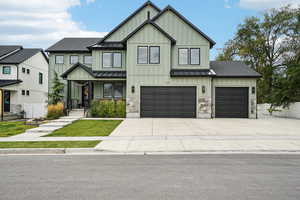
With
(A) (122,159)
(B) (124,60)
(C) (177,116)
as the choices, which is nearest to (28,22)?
(B) (124,60)

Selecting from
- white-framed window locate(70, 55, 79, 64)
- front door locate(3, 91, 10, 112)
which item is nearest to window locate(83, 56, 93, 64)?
white-framed window locate(70, 55, 79, 64)

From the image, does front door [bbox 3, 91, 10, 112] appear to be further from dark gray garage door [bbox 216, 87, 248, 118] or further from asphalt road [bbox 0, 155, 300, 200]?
dark gray garage door [bbox 216, 87, 248, 118]

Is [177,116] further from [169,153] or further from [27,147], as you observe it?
[27,147]

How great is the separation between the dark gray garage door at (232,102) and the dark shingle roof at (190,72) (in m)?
1.70

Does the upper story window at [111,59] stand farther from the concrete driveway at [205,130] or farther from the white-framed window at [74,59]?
the concrete driveway at [205,130]

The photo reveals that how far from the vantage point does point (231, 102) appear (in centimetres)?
1864

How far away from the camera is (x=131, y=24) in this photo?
827 inches

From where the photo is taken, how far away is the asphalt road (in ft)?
12.5

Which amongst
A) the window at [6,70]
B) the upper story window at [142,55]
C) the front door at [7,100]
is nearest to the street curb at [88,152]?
the upper story window at [142,55]

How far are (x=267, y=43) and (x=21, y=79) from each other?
33.2 metres

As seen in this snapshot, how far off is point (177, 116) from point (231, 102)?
15.6ft

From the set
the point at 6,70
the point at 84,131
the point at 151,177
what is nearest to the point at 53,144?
the point at 84,131

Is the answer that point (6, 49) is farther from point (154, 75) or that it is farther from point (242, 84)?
point (242, 84)

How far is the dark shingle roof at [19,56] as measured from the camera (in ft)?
79.3
